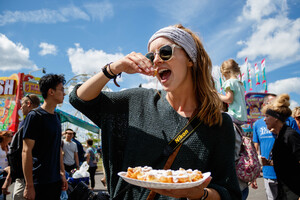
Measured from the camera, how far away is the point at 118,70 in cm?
147

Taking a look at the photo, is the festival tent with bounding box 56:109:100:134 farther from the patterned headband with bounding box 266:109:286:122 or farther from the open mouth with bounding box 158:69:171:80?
the open mouth with bounding box 158:69:171:80

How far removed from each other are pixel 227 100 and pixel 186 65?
1.86m

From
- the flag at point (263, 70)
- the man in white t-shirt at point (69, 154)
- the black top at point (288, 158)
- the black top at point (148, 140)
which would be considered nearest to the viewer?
the black top at point (148, 140)

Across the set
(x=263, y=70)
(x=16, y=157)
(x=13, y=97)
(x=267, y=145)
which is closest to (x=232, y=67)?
(x=267, y=145)

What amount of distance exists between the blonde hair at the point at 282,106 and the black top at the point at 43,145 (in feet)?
11.9

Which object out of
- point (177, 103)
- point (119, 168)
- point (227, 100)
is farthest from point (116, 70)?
point (227, 100)

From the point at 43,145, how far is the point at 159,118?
1979mm

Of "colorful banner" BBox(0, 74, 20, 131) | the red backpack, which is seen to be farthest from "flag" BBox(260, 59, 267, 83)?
the red backpack

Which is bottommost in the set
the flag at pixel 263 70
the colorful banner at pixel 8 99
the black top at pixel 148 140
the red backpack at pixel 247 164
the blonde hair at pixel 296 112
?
the red backpack at pixel 247 164

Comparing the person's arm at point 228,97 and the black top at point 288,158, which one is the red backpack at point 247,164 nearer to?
the person's arm at point 228,97

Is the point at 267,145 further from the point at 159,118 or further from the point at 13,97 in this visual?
the point at 13,97

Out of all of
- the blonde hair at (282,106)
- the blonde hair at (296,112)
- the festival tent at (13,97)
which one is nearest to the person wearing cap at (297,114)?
the blonde hair at (296,112)

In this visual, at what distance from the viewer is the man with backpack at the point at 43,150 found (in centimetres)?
272

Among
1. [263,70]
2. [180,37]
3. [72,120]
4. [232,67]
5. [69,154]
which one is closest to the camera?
[180,37]
